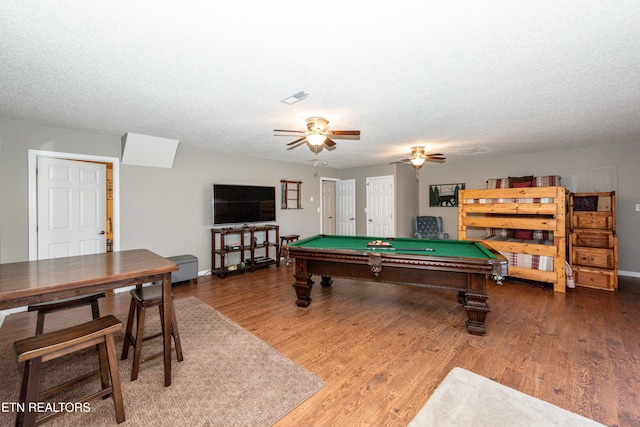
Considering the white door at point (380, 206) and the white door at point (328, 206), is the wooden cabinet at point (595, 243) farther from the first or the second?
the white door at point (328, 206)

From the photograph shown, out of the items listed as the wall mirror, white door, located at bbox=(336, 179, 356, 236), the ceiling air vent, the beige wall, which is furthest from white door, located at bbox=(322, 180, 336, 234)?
the ceiling air vent

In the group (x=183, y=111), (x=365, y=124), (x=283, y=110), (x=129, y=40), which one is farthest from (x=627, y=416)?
(x=183, y=111)

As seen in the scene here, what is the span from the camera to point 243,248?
5.14 metres

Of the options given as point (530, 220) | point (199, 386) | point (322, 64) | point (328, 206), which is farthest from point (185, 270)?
point (530, 220)

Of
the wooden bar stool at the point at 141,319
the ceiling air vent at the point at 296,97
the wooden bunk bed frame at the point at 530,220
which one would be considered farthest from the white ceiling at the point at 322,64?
the wooden bar stool at the point at 141,319

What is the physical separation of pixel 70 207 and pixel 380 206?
5.87m

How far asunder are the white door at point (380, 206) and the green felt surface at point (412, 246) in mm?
2876

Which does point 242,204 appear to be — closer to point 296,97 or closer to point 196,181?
point 196,181

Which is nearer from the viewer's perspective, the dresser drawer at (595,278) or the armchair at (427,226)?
the dresser drawer at (595,278)

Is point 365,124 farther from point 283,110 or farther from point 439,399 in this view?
point 439,399

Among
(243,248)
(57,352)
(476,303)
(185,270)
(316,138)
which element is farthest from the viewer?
(243,248)

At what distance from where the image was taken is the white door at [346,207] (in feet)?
24.4

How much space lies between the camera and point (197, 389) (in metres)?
1.93

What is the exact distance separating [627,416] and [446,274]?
144cm
